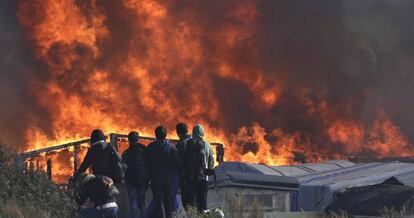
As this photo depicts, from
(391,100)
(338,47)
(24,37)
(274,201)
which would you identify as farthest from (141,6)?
(274,201)

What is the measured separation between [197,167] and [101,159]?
171 centimetres

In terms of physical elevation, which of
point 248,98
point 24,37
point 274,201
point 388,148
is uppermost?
point 24,37

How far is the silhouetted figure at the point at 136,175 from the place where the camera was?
525 inches

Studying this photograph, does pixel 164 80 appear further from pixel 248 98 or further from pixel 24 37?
pixel 24 37

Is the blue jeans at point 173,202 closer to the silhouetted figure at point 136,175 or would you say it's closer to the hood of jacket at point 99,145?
the silhouetted figure at point 136,175

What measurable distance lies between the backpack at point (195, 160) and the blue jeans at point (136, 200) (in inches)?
36.9

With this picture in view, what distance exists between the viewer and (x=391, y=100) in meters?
35.6

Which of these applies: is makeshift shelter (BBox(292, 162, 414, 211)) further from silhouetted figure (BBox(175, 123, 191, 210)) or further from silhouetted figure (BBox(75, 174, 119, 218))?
silhouetted figure (BBox(75, 174, 119, 218))

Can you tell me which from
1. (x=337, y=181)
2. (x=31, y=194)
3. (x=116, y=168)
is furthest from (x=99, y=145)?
(x=337, y=181)

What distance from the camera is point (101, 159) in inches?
511

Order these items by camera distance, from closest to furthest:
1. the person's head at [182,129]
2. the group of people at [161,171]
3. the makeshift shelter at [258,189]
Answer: the group of people at [161,171] < the person's head at [182,129] < the makeshift shelter at [258,189]

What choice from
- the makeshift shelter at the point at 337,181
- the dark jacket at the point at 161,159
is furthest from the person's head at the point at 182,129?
the makeshift shelter at the point at 337,181

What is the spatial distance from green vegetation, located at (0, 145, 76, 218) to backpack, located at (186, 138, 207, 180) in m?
2.76

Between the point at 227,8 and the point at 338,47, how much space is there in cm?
546
